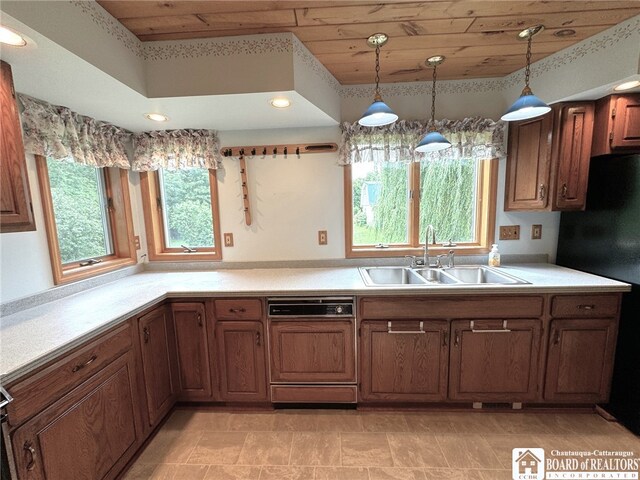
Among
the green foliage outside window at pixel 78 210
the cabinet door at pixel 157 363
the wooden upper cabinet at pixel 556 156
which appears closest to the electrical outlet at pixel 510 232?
the wooden upper cabinet at pixel 556 156

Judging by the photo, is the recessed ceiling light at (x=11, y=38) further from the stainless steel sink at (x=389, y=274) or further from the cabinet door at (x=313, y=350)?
the stainless steel sink at (x=389, y=274)

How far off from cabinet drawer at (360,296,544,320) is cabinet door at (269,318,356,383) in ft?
0.69

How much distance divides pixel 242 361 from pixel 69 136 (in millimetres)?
1870

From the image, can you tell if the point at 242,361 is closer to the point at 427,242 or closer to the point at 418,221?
the point at 427,242

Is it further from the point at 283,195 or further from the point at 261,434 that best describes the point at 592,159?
the point at 261,434

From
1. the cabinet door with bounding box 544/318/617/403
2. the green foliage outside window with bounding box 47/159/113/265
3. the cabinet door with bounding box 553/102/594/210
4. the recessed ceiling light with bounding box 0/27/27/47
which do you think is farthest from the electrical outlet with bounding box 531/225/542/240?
the green foliage outside window with bounding box 47/159/113/265

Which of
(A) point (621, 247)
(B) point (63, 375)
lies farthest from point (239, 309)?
(A) point (621, 247)

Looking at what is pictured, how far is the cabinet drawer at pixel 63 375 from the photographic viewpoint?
3.41 ft

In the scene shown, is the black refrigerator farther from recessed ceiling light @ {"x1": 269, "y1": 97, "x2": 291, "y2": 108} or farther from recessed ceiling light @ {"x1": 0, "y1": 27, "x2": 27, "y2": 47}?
recessed ceiling light @ {"x1": 0, "y1": 27, "x2": 27, "y2": 47}

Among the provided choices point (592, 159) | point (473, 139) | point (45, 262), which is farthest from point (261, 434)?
point (592, 159)

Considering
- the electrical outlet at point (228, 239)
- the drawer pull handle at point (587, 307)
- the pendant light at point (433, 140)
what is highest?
the pendant light at point (433, 140)

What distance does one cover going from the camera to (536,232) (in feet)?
7.81

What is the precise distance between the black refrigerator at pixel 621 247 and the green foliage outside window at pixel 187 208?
9.80 ft

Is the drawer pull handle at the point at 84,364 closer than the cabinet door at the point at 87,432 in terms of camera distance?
No
